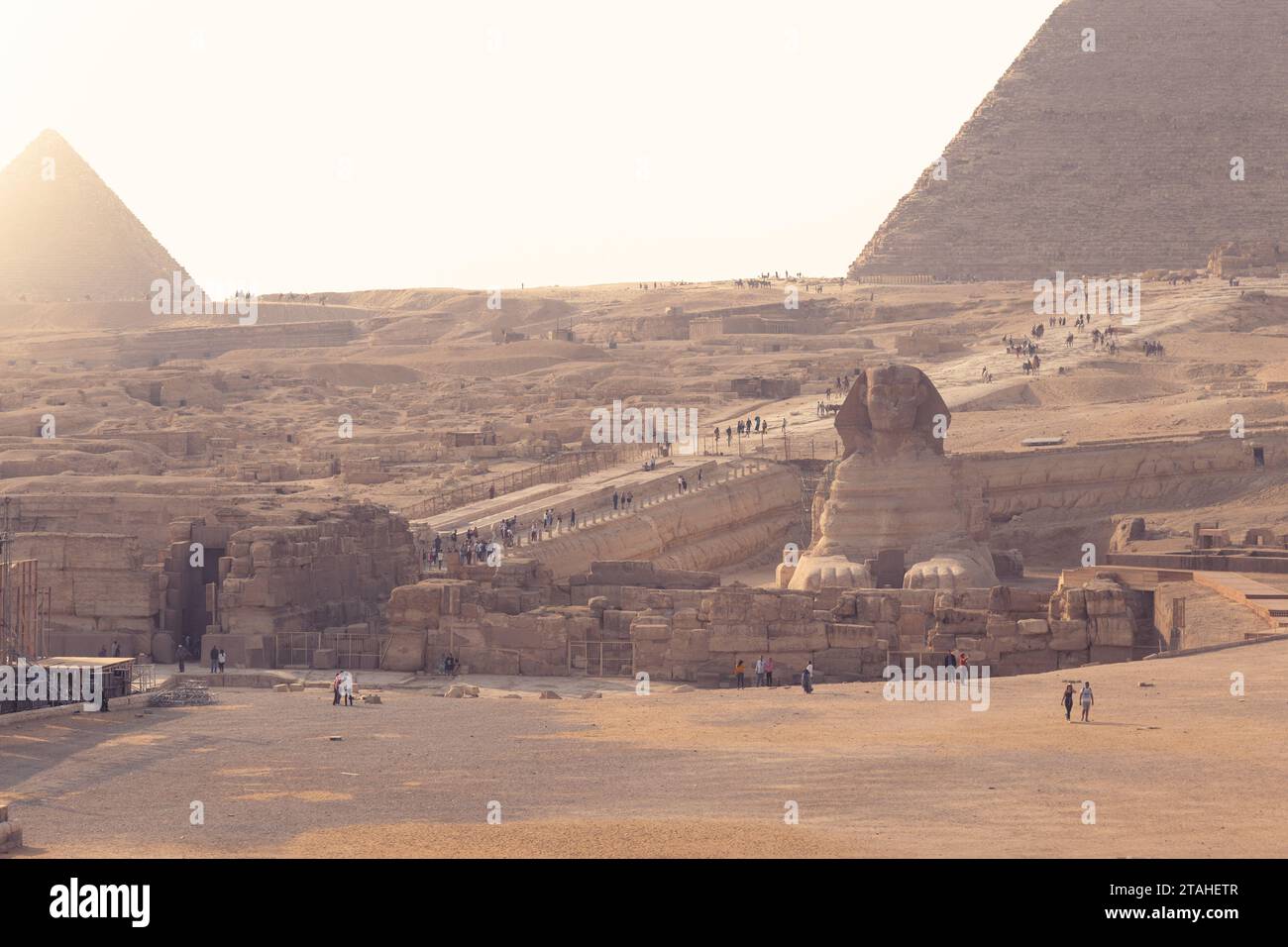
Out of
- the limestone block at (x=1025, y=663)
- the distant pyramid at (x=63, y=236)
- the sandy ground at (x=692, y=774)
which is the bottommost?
the sandy ground at (x=692, y=774)

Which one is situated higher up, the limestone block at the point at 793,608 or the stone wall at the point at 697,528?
the stone wall at the point at 697,528

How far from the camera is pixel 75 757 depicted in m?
15.4

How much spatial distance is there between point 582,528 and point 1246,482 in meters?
10.4

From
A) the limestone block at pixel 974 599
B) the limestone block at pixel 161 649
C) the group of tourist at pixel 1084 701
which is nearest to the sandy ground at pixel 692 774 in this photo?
the group of tourist at pixel 1084 701

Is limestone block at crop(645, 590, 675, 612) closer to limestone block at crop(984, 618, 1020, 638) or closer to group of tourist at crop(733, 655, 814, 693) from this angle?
group of tourist at crop(733, 655, 814, 693)

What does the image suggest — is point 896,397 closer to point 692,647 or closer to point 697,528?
point 692,647

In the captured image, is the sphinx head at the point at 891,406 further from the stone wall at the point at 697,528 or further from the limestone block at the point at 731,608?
the stone wall at the point at 697,528

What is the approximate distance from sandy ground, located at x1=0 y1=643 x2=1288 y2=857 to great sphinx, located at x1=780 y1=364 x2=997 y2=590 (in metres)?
4.80

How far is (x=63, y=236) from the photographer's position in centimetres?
11156

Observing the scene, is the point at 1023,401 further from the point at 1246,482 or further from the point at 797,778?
the point at 797,778

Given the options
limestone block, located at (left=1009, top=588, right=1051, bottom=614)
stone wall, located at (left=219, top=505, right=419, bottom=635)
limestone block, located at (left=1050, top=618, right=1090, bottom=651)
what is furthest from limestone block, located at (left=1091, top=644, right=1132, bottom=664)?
stone wall, located at (left=219, top=505, right=419, bottom=635)

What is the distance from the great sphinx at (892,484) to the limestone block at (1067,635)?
2669mm

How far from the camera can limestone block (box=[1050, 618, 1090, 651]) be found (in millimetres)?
20344

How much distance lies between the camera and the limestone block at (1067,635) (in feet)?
66.7
